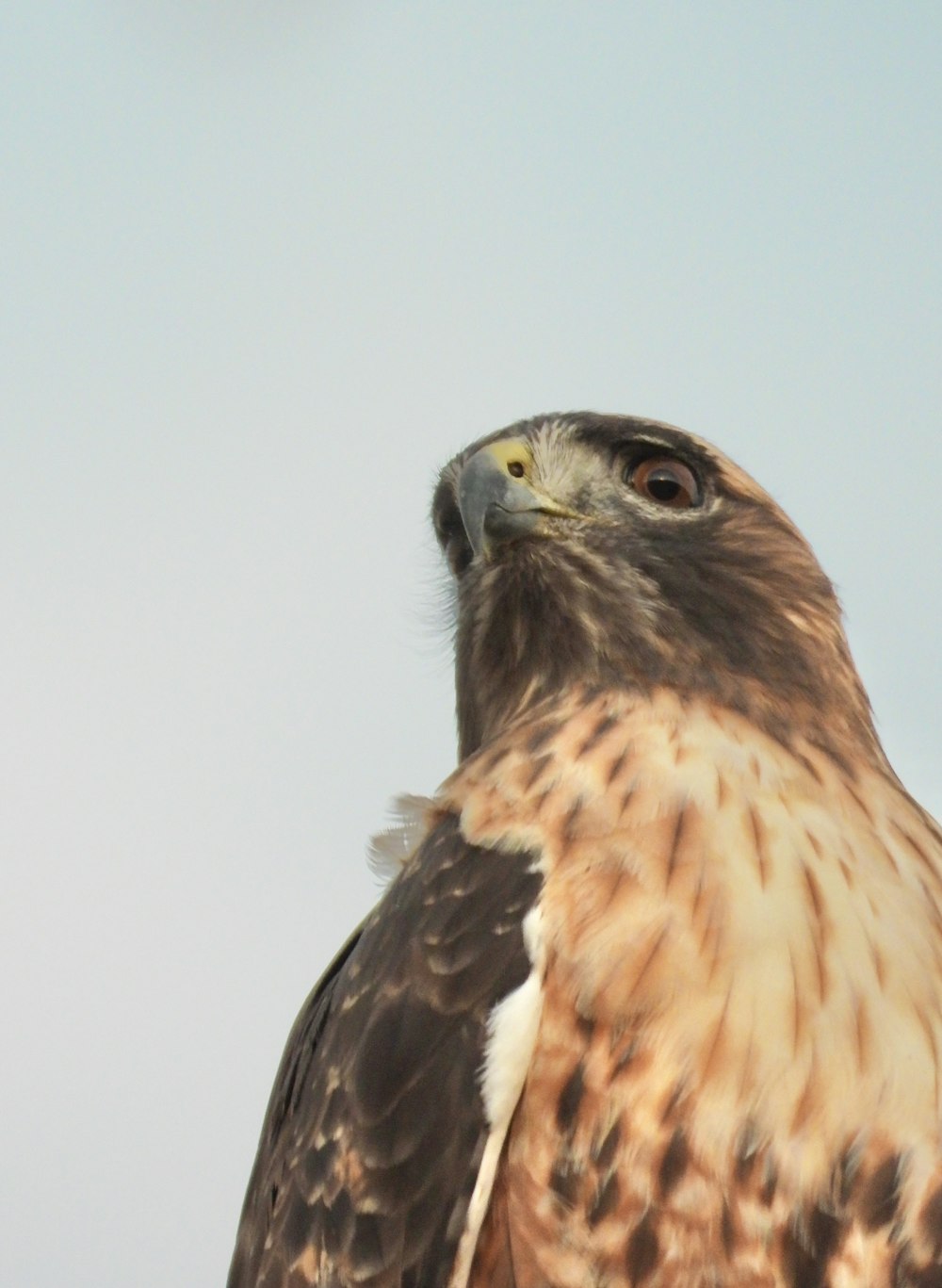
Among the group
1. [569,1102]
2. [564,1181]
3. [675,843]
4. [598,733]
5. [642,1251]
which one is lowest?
[642,1251]

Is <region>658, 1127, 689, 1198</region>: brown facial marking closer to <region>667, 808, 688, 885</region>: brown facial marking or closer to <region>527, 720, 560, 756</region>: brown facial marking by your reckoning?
<region>667, 808, 688, 885</region>: brown facial marking

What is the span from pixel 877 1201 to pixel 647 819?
0.85m

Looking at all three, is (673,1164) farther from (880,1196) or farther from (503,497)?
(503,497)

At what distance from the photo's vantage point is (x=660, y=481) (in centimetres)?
408

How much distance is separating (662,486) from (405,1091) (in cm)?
188

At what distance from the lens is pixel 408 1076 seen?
288 cm

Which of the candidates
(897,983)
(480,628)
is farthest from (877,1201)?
(480,628)

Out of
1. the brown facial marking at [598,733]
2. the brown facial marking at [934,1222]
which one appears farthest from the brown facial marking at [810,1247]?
the brown facial marking at [598,733]

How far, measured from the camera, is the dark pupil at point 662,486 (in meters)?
4.08

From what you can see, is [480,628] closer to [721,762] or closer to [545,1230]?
[721,762]

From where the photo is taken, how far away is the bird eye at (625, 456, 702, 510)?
407 cm

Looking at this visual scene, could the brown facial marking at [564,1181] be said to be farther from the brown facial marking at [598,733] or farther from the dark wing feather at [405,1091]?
the brown facial marking at [598,733]

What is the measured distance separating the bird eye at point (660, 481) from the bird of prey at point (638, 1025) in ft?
1.52

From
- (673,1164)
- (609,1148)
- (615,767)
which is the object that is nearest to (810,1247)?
(673,1164)
